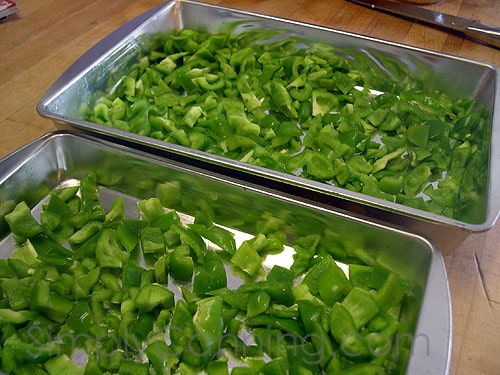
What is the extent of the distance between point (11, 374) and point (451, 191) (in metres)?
1.03

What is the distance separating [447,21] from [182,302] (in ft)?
4.51

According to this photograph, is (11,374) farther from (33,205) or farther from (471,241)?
(471,241)

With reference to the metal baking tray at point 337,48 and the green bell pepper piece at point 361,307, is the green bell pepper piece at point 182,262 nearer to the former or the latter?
the metal baking tray at point 337,48

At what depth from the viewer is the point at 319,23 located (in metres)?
1.86

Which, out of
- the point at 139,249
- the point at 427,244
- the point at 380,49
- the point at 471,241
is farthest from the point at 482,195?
the point at 139,249

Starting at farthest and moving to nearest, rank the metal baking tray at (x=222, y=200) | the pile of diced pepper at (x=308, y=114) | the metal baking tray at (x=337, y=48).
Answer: the pile of diced pepper at (x=308, y=114), the metal baking tray at (x=337, y=48), the metal baking tray at (x=222, y=200)

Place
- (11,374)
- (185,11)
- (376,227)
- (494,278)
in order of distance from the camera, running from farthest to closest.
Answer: (185,11)
(494,278)
(376,227)
(11,374)

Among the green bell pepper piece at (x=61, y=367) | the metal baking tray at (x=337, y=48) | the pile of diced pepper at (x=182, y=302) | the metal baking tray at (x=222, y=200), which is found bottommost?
the green bell pepper piece at (x=61, y=367)

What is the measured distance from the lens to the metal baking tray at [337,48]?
1.04m

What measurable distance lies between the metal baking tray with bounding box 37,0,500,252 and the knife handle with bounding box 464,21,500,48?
0.32 metres

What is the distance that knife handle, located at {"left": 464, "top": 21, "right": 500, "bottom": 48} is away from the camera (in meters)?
1.71

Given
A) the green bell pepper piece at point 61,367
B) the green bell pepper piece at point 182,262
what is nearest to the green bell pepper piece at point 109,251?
the green bell pepper piece at point 182,262

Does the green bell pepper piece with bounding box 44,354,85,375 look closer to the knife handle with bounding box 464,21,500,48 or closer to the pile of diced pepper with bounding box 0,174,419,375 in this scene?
the pile of diced pepper with bounding box 0,174,419,375

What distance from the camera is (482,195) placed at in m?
1.12
